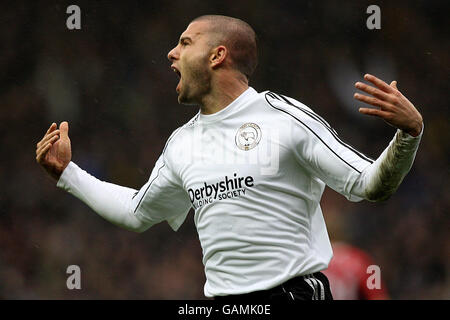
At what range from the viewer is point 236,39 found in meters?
4.50

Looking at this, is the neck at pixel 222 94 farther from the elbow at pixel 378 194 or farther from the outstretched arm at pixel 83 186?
the elbow at pixel 378 194

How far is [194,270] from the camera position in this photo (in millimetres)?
9961

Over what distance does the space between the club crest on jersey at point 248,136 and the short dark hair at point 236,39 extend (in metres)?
0.44

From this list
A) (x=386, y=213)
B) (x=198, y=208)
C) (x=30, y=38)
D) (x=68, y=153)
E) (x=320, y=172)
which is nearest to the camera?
(x=320, y=172)

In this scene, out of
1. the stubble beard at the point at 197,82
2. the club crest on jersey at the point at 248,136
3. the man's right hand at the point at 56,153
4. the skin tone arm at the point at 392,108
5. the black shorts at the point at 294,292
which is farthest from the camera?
the man's right hand at the point at 56,153

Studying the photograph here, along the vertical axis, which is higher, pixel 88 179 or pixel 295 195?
pixel 88 179

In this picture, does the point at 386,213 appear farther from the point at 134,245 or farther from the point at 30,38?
the point at 30,38

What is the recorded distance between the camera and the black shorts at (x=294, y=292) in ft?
13.1

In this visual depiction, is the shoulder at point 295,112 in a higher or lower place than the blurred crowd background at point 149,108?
lower

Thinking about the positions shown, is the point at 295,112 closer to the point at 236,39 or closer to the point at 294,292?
the point at 236,39

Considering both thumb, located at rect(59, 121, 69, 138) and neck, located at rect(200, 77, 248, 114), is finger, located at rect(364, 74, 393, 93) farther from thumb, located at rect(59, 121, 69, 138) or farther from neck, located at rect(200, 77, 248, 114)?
thumb, located at rect(59, 121, 69, 138)

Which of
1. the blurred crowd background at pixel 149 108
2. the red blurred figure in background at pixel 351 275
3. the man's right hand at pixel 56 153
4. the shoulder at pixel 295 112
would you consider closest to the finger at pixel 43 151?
the man's right hand at pixel 56 153

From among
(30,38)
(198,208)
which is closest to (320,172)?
(198,208)

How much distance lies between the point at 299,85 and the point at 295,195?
6.37 m
